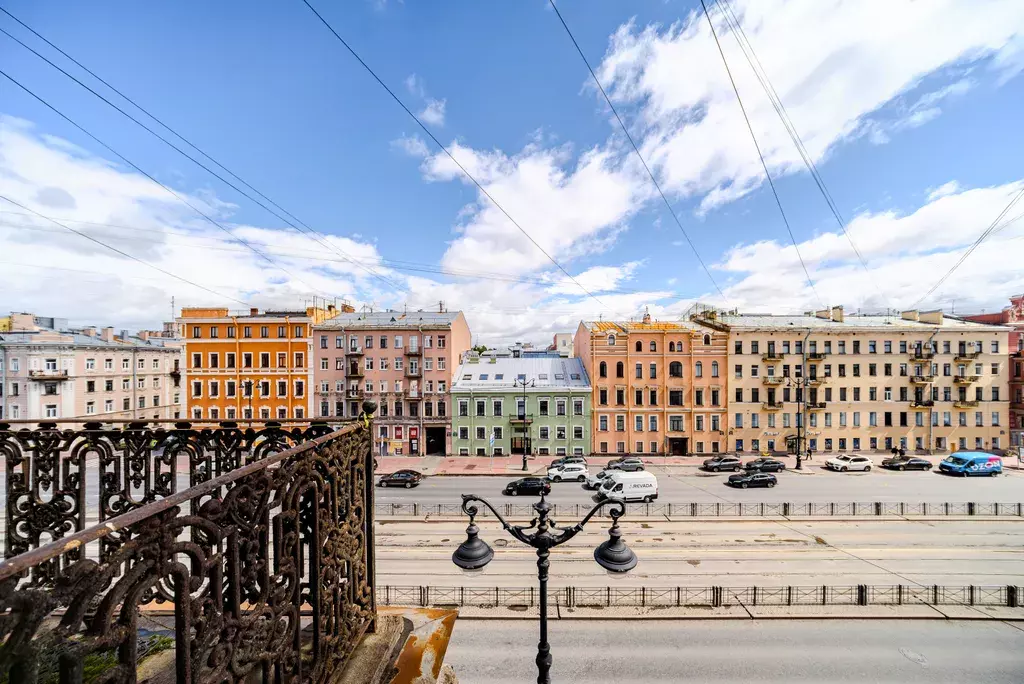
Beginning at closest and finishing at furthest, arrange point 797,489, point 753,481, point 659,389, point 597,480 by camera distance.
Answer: point 597,480 < point 797,489 < point 753,481 < point 659,389

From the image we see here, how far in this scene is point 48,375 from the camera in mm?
33406

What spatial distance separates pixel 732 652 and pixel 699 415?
25913 mm

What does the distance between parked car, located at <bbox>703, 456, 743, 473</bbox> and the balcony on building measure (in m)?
52.4

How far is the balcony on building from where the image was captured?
3297cm

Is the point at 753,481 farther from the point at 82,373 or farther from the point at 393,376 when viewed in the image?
the point at 82,373

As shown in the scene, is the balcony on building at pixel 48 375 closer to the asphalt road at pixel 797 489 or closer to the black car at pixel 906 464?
the asphalt road at pixel 797 489

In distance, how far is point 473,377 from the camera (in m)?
35.2

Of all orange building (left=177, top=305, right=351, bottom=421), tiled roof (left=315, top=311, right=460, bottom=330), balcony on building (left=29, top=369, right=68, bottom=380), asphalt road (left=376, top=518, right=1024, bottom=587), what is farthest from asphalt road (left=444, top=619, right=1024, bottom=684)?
balcony on building (left=29, top=369, right=68, bottom=380)

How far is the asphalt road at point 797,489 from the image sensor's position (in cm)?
2288

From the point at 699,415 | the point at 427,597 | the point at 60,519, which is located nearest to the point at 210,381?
the point at 427,597

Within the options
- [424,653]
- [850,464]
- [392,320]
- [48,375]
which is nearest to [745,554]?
[424,653]

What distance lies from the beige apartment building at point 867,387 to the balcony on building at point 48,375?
55404 mm

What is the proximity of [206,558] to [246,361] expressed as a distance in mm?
38552

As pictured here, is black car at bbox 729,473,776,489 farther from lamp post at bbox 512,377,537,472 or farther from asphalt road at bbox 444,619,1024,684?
lamp post at bbox 512,377,537,472
